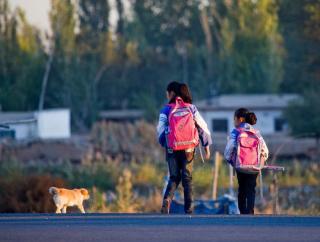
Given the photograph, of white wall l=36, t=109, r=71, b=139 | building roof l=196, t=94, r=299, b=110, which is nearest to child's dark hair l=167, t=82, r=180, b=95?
white wall l=36, t=109, r=71, b=139

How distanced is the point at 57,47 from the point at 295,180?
3594 cm

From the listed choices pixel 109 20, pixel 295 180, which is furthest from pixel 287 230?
pixel 109 20

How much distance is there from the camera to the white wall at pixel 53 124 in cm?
5497

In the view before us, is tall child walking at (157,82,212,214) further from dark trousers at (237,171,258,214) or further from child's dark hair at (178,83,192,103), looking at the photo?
dark trousers at (237,171,258,214)

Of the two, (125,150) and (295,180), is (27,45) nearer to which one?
(125,150)

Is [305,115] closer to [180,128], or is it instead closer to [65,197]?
[65,197]

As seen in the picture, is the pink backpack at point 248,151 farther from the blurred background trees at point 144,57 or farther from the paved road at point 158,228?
the blurred background trees at point 144,57

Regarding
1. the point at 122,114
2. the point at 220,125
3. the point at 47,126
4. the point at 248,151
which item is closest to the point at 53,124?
the point at 47,126

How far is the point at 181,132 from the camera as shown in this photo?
14.5 meters

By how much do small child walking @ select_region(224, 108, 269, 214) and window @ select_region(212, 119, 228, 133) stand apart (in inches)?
1928

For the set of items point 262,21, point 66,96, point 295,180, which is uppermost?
point 262,21

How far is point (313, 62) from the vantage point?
208ft

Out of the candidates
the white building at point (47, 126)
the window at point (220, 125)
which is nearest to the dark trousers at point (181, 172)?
the white building at point (47, 126)

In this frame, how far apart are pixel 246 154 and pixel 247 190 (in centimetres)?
55
